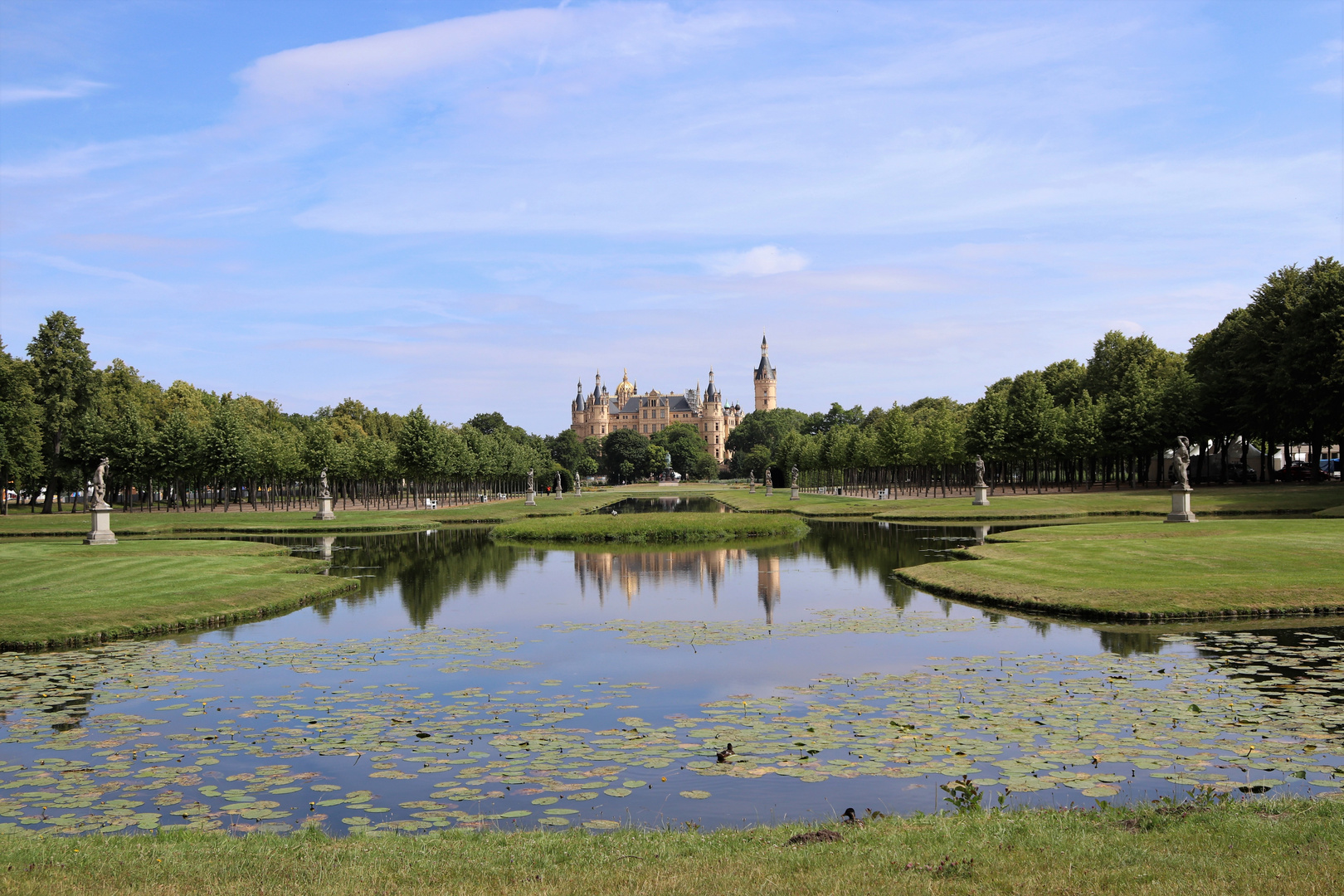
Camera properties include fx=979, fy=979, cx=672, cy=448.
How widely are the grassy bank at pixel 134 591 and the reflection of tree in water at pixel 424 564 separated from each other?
174 centimetres

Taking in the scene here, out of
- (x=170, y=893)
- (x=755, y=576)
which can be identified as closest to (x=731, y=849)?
(x=170, y=893)

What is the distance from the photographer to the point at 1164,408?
262ft

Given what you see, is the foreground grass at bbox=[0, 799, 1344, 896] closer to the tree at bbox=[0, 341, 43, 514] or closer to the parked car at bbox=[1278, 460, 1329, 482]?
the parked car at bbox=[1278, 460, 1329, 482]

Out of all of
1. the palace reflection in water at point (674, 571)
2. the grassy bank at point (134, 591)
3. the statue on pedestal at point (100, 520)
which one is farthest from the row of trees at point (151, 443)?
the palace reflection in water at point (674, 571)

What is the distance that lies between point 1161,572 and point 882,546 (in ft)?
58.0

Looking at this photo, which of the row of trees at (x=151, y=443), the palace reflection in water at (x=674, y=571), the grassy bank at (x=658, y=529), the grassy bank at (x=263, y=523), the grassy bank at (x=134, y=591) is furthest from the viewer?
the row of trees at (x=151, y=443)

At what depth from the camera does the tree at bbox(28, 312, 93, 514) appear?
84.9 meters

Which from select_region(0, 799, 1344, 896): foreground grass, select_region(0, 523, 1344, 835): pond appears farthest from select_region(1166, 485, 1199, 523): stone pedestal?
select_region(0, 799, 1344, 896): foreground grass

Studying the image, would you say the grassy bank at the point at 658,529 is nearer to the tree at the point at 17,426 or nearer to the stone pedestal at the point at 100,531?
the stone pedestal at the point at 100,531

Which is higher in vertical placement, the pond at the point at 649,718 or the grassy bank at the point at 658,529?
the grassy bank at the point at 658,529

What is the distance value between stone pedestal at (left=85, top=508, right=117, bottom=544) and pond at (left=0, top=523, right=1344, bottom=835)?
79.9 feet

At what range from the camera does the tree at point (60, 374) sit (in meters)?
84.9

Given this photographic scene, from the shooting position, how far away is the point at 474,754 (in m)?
13.1

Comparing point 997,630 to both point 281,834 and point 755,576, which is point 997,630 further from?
point 281,834
